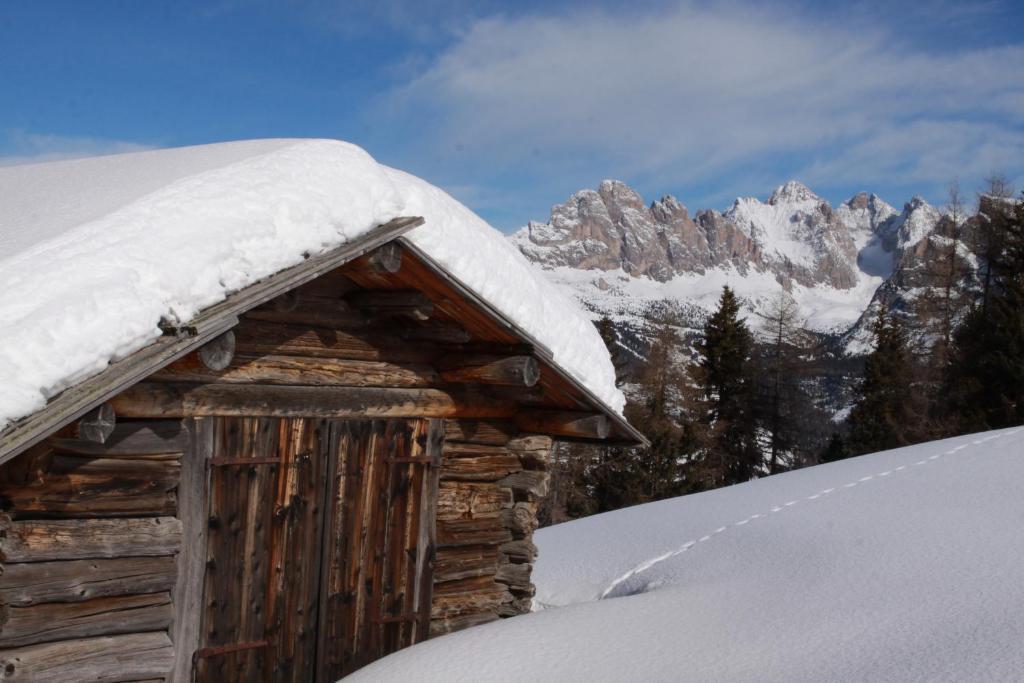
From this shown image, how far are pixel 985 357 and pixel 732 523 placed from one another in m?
19.2

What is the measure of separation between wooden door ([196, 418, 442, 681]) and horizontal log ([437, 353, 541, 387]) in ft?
1.42

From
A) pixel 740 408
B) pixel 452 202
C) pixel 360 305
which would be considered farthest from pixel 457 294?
pixel 740 408

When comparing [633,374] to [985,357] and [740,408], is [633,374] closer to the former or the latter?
[740,408]

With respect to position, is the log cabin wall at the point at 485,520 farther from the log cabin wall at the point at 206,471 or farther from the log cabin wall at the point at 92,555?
the log cabin wall at the point at 92,555

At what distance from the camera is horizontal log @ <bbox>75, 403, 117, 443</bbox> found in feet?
13.1

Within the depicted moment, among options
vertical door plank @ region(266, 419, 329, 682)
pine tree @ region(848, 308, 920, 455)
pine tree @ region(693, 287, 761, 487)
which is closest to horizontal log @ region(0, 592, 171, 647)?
vertical door plank @ region(266, 419, 329, 682)

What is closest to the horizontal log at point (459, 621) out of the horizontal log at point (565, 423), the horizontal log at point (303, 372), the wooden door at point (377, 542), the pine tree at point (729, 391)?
the wooden door at point (377, 542)

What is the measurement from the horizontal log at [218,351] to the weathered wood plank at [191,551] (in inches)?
25.6

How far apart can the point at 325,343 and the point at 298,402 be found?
44 cm

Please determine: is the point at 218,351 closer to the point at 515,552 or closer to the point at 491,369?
the point at 491,369

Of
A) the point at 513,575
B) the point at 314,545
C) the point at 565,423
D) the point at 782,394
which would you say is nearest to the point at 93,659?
the point at 314,545

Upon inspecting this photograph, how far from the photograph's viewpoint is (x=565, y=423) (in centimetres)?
673

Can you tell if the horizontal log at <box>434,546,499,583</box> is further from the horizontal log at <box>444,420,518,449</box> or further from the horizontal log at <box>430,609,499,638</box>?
the horizontal log at <box>444,420,518,449</box>

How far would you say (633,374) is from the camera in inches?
1298
